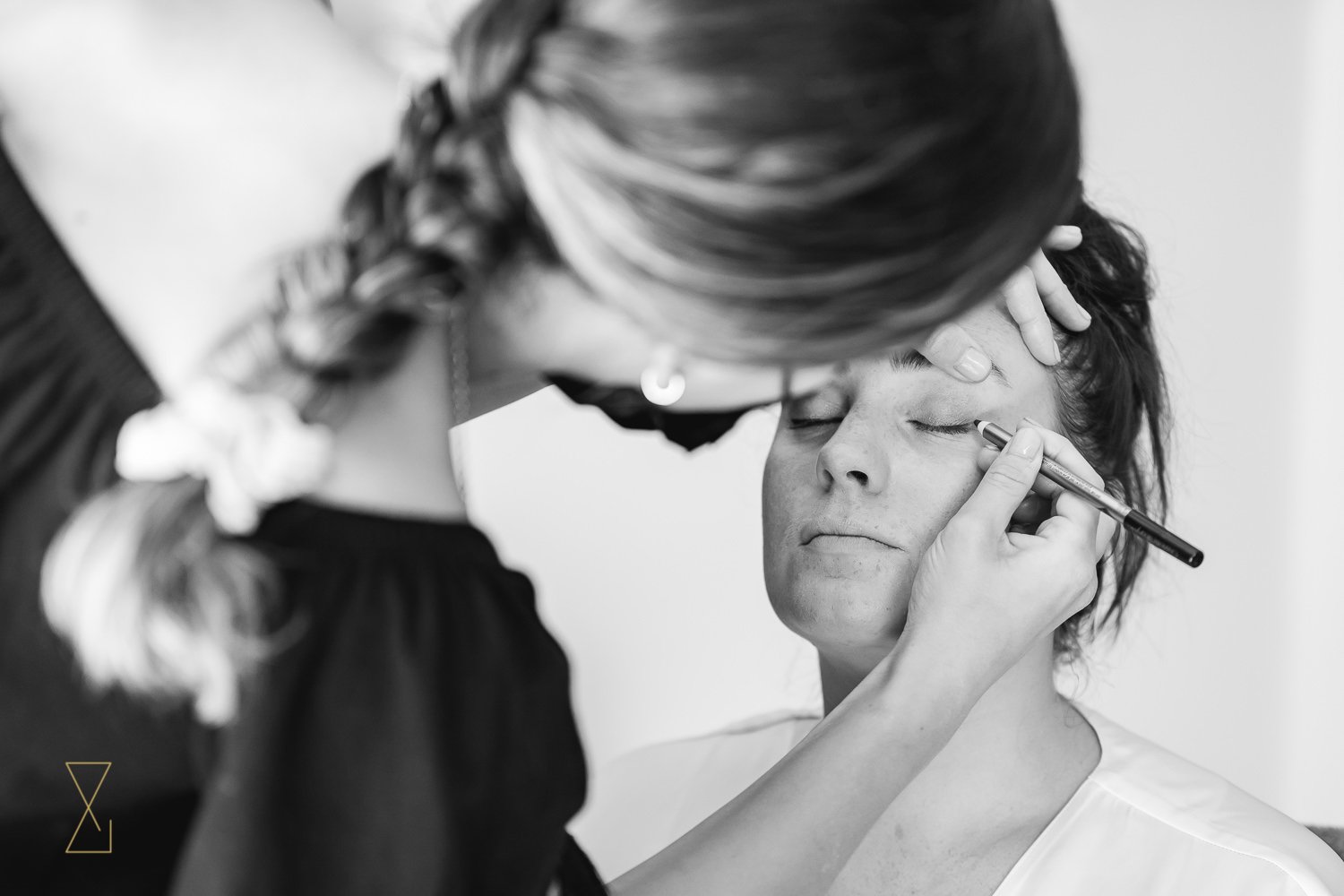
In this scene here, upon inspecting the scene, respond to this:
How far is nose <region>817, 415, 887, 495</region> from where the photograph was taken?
3.67 ft

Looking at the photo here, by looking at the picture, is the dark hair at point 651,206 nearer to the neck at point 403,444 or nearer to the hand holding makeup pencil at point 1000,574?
the neck at point 403,444

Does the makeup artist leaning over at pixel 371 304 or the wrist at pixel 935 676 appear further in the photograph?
the wrist at pixel 935 676

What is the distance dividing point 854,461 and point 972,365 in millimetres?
131

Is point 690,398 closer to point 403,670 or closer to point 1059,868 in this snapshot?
point 403,670

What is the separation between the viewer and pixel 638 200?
0.52 m

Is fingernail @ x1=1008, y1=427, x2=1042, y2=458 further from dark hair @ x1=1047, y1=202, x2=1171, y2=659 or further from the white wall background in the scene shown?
the white wall background

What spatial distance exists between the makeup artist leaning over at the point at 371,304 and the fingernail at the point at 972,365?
1.60ft

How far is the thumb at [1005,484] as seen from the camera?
1028 mm

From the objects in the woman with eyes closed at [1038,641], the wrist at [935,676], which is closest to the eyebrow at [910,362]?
the woman with eyes closed at [1038,641]

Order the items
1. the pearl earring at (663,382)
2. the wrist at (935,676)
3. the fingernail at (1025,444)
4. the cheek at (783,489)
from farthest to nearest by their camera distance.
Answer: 1. the cheek at (783,489)
2. the fingernail at (1025,444)
3. the wrist at (935,676)
4. the pearl earring at (663,382)

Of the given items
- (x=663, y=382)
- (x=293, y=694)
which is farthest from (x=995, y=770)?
(x=293, y=694)

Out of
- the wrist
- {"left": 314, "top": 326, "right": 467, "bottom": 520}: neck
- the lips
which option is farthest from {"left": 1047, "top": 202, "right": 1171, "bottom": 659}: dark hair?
{"left": 314, "top": 326, "right": 467, "bottom": 520}: neck

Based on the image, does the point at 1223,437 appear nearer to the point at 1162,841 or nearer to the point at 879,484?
the point at 1162,841

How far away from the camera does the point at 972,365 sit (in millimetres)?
1111
